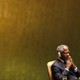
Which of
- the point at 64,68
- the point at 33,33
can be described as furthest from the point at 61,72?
the point at 33,33

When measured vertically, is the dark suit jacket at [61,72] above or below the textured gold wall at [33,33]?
below

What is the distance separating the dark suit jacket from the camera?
5074 mm

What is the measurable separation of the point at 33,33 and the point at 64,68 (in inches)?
88.8

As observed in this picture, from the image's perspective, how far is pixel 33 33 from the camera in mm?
7297

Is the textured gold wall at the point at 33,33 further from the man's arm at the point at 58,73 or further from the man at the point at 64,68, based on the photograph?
the man's arm at the point at 58,73

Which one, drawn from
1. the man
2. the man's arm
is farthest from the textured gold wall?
the man's arm

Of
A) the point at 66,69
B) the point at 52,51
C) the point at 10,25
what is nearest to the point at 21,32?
the point at 10,25

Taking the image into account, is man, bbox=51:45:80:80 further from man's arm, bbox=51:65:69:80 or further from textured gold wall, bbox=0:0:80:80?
textured gold wall, bbox=0:0:80:80

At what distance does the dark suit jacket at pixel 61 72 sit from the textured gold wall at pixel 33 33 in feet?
6.90

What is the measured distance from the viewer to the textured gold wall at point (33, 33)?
23.5ft

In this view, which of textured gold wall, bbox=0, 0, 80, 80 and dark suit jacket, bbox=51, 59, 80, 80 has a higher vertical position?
textured gold wall, bbox=0, 0, 80, 80

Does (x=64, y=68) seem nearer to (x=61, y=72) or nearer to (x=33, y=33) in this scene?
(x=61, y=72)

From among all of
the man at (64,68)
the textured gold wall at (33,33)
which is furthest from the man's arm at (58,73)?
the textured gold wall at (33,33)

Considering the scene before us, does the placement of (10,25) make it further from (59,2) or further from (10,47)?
(59,2)
